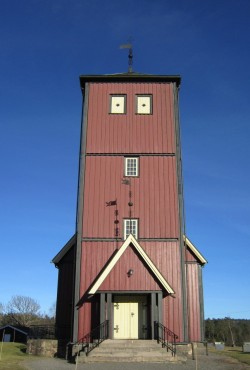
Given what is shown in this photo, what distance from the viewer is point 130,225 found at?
865 inches

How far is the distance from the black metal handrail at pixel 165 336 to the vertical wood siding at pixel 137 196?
15.5ft

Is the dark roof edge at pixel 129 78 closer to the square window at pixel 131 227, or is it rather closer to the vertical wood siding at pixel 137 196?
the vertical wood siding at pixel 137 196

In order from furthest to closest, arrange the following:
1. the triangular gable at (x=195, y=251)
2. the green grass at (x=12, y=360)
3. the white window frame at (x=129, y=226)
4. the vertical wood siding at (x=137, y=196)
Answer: the triangular gable at (x=195, y=251)
the vertical wood siding at (x=137, y=196)
the white window frame at (x=129, y=226)
the green grass at (x=12, y=360)

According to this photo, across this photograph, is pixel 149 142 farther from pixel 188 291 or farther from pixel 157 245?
pixel 188 291

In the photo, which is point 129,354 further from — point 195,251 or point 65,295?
point 195,251

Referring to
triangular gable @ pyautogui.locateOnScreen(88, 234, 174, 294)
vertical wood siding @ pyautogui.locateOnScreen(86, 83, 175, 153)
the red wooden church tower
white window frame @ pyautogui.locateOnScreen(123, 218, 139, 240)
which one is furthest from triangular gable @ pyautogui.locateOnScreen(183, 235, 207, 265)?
vertical wood siding @ pyautogui.locateOnScreen(86, 83, 175, 153)

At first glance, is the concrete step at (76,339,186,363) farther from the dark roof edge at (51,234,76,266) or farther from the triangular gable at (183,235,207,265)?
the dark roof edge at (51,234,76,266)

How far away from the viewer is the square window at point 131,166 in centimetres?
2316

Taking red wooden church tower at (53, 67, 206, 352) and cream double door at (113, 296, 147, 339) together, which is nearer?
red wooden church tower at (53, 67, 206, 352)

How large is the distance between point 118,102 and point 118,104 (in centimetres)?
A: 16

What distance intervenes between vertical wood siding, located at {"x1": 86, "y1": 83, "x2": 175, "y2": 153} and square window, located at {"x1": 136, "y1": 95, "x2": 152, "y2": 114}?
0.25 metres

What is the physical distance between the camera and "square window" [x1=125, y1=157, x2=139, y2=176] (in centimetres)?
2316

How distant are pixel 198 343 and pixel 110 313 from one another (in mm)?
5784

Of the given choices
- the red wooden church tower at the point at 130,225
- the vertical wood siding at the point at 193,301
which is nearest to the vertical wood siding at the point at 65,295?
the red wooden church tower at the point at 130,225
